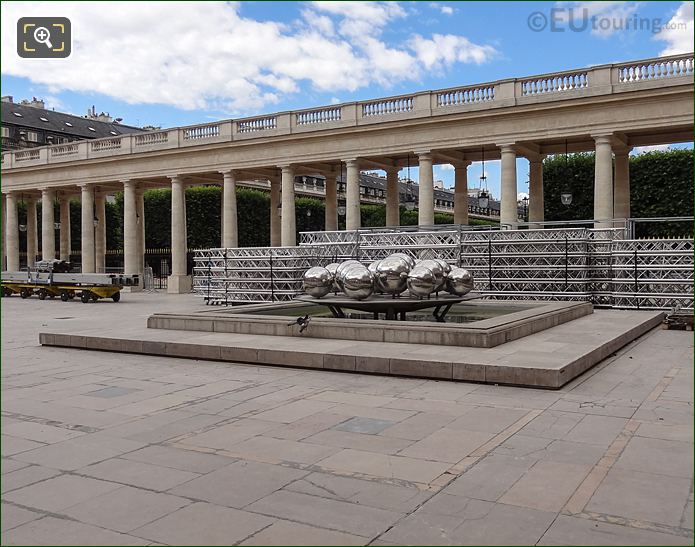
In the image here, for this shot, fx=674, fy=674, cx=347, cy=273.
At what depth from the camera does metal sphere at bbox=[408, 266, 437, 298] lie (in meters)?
16.5

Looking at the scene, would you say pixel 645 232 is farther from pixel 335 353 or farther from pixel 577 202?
pixel 335 353

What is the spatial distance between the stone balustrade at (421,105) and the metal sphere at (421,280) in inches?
809

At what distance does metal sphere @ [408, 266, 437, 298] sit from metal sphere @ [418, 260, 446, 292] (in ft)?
0.55

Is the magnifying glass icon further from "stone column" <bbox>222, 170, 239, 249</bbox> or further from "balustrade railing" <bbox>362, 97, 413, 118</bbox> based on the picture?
"stone column" <bbox>222, 170, 239, 249</bbox>

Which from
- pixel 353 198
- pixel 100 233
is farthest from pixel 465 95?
pixel 100 233

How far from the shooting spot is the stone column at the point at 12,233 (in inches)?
2293

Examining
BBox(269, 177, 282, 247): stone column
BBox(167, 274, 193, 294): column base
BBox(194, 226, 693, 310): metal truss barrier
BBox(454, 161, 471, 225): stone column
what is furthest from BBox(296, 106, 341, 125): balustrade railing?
BBox(167, 274, 193, 294): column base

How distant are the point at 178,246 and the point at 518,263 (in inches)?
1074

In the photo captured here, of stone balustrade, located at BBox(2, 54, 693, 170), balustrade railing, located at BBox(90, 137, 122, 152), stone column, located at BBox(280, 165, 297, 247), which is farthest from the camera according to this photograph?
balustrade railing, located at BBox(90, 137, 122, 152)

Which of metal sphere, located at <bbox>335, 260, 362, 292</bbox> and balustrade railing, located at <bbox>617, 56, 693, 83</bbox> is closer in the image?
metal sphere, located at <bbox>335, 260, 362, 292</bbox>

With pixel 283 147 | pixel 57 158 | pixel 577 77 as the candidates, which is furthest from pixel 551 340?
pixel 57 158

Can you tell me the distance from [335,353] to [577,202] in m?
44.2

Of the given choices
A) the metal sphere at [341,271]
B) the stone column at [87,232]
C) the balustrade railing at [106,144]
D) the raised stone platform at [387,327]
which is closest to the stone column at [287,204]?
the balustrade railing at [106,144]

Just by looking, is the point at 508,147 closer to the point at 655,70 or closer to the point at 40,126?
the point at 655,70
